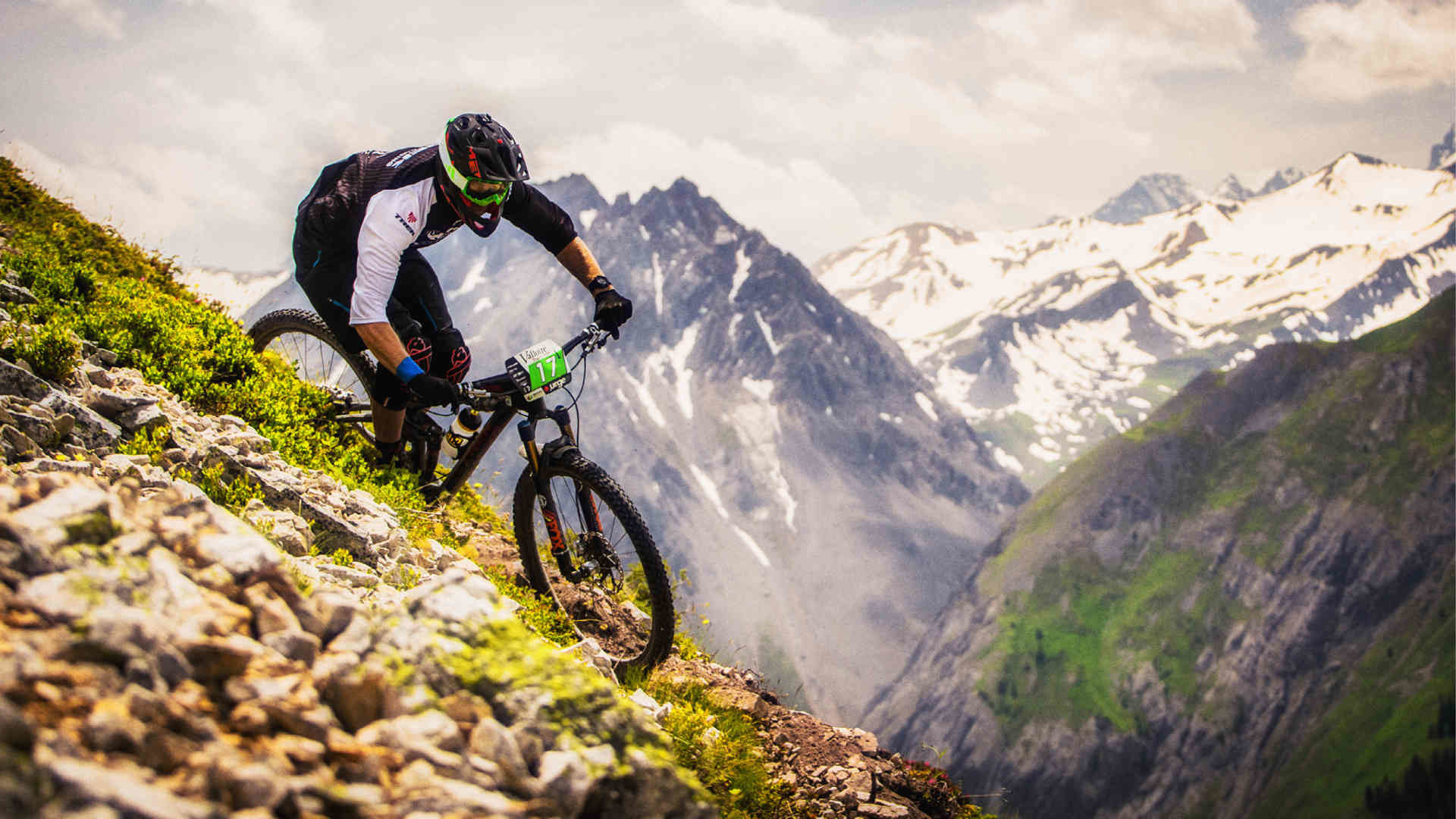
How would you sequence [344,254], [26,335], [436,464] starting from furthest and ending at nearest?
[436,464], [344,254], [26,335]

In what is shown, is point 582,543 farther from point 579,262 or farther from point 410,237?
point 410,237

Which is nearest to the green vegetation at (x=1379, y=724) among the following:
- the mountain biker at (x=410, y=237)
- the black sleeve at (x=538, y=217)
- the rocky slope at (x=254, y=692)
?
the black sleeve at (x=538, y=217)

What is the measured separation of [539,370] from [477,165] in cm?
208

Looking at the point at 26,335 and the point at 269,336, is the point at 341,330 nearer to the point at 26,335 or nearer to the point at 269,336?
the point at 26,335

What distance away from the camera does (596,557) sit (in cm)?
815

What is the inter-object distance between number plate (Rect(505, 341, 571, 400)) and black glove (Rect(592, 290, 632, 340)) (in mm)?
621

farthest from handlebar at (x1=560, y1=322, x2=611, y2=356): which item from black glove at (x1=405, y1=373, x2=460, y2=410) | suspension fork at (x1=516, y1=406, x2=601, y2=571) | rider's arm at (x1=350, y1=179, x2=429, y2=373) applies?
rider's arm at (x1=350, y1=179, x2=429, y2=373)

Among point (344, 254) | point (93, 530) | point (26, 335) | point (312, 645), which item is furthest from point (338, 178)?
point (312, 645)

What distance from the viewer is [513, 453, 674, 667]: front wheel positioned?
7.54 metres

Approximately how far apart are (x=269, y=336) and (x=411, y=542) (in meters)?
5.20

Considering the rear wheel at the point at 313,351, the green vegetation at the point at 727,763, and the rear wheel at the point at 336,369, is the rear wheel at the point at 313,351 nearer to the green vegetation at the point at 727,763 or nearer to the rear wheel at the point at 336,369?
the rear wheel at the point at 336,369

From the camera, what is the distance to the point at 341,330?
8.70 metres

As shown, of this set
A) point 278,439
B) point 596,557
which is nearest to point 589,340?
point 596,557

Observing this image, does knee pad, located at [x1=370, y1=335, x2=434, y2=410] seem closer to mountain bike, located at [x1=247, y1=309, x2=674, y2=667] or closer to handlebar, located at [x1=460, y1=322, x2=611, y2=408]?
mountain bike, located at [x1=247, y1=309, x2=674, y2=667]
